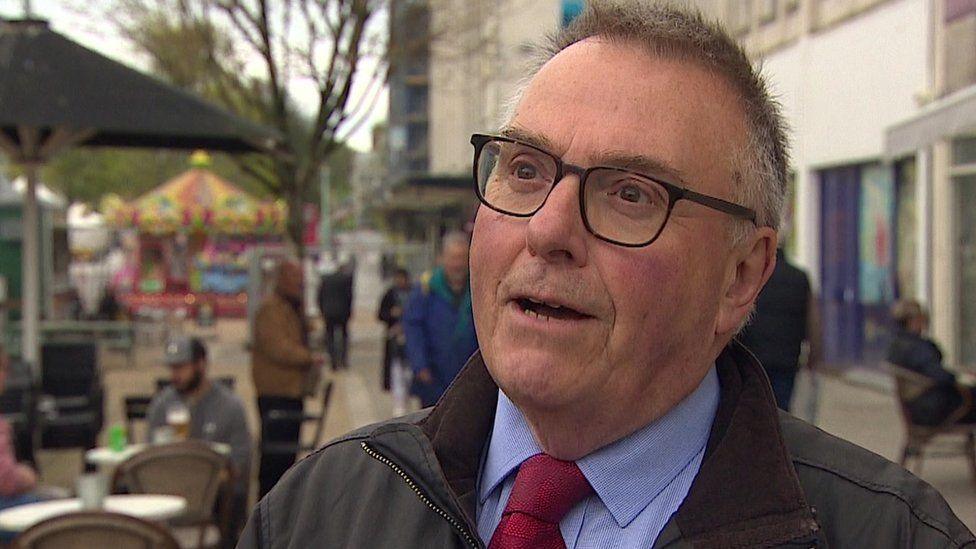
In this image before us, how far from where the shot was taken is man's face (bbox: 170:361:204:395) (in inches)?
328

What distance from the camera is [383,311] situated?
16859 millimetres

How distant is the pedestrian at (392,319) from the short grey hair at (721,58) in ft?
27.6

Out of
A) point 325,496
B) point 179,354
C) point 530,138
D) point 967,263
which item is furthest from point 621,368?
point 967,263

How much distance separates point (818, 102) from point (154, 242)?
81.5 ft

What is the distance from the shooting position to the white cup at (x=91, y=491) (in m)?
6.67

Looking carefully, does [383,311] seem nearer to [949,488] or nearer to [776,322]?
[949,488]

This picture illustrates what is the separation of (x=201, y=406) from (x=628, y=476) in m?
7.03

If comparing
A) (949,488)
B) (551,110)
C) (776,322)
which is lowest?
(949,488)

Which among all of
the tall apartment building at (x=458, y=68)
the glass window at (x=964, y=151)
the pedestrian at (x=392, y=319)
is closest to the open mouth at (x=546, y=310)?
the tall apartment building at (x=458, y=68)

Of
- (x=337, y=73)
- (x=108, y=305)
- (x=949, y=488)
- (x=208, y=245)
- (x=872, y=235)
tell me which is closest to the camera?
(x=949, y=488)

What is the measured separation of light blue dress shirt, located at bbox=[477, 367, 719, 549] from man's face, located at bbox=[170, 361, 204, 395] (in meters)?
6.69

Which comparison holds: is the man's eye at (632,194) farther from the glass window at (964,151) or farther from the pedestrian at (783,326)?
the glass window at (964,151)

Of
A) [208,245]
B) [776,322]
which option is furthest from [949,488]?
[208,245]

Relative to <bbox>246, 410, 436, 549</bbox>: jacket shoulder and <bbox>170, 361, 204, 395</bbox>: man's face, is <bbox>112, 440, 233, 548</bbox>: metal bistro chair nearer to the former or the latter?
<bbox>170, 361, 204, 395</bbox>: man's face
